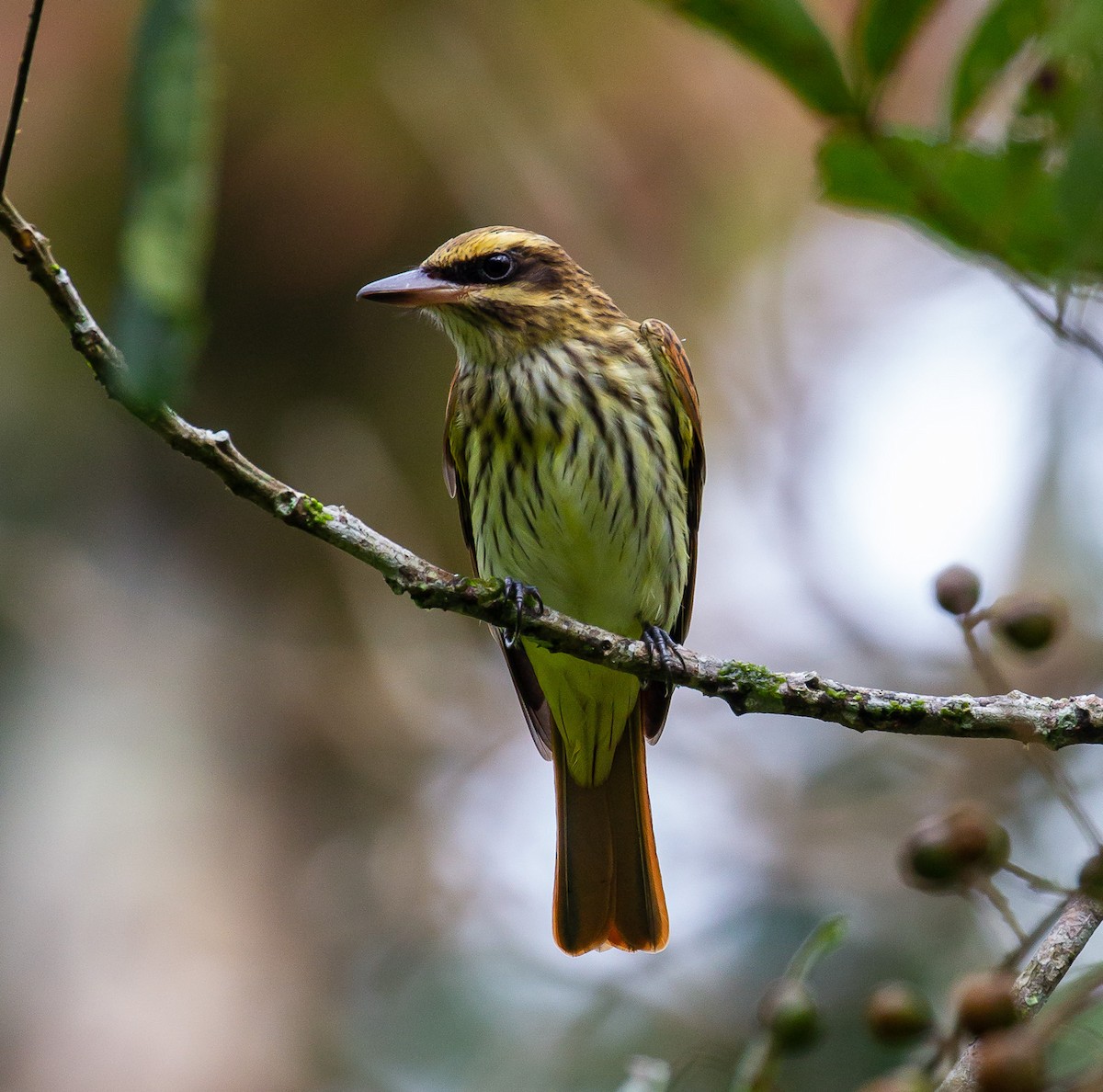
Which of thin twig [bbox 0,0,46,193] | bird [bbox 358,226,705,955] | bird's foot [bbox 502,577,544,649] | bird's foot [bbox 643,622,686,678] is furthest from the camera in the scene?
bird [bbox 358,226,705,955]

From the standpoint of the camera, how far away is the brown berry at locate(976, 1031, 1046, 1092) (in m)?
1.22

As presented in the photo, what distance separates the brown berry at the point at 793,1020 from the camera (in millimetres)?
1714

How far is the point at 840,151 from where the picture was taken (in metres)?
1.52

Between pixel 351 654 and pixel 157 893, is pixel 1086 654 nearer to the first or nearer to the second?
pixel 351 654

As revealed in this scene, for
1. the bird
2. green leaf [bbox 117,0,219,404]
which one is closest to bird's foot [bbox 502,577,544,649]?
the bird

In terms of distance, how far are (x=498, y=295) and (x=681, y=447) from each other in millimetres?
590

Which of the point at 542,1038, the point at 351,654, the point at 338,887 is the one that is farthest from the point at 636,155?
the point at 542,1038

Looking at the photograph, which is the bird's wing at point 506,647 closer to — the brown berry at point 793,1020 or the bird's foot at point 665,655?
the bird's foot at point 665,655

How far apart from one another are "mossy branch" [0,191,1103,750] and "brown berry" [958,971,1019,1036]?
2.04 feet

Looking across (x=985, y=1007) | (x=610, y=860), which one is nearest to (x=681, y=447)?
(x=610, y=860)

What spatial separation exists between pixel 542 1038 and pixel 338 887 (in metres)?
0.96

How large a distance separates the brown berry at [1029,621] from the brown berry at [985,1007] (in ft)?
2.12

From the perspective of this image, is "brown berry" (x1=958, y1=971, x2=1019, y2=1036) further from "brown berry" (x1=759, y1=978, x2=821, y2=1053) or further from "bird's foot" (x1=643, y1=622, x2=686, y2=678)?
"bird's foot" (x1=643, y1=622, x2=686, y2=678)

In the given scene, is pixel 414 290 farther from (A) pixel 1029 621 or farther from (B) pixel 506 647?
(A) pixel 1029 621
